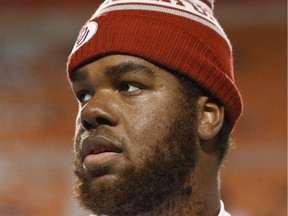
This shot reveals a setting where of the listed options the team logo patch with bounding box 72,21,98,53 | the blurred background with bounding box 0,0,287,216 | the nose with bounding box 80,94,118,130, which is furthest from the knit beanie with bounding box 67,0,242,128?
the blurred background with bounding box 0,0,287,216

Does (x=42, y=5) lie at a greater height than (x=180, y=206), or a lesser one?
lesser

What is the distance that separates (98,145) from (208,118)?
252mm

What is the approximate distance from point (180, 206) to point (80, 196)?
7.4 inches

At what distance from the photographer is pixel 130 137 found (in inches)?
48.6

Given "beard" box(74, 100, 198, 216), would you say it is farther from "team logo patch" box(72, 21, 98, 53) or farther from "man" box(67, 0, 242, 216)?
"team logo patch" box(72, 21, 98, 53)

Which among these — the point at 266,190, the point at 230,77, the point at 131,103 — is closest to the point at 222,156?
the point at 230,77

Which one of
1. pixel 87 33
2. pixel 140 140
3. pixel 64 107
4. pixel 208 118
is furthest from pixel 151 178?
pixel 64 107

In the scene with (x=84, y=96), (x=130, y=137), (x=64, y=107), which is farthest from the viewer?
(x=64, y=107)

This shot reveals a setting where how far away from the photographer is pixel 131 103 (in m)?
1.27

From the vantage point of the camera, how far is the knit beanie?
4.30ft

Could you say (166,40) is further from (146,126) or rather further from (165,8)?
(146,126)

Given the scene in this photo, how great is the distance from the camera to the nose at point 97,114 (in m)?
1.24

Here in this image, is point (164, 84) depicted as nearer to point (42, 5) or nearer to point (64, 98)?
point (64, 98)

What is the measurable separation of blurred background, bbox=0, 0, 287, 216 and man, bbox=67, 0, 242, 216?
5.16 ft
